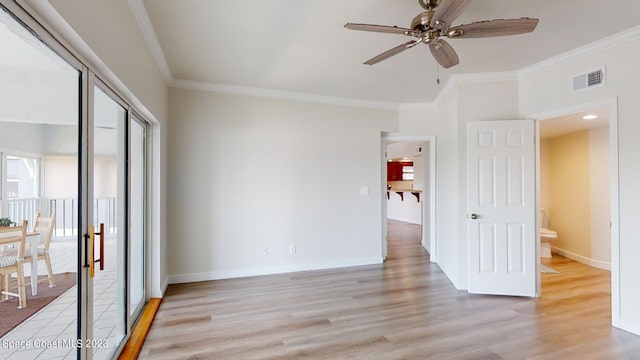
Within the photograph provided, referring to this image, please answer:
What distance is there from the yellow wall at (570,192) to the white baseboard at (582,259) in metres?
0.05

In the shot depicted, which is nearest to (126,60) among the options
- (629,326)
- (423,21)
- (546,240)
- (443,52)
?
(423,21)

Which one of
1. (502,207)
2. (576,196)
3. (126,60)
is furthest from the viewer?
(576,196)

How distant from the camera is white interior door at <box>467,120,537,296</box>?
3311 mm

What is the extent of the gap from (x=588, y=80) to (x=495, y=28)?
1.82m

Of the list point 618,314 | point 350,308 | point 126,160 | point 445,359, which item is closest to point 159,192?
point 126,160

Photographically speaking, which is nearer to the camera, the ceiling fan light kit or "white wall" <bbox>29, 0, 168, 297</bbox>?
"white wall" <bbox>29, 0, 168, 297</bbox>

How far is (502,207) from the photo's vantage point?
132 inches

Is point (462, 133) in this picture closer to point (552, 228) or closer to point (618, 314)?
point (618, 314)

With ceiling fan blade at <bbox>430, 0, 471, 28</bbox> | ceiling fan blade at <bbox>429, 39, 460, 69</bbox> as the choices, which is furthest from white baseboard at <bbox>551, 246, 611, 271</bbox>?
ceiling fan blade at <bbox>430, 0, 471, 28</bbox>

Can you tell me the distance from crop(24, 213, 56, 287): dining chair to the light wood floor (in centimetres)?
117

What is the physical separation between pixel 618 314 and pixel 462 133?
220cm

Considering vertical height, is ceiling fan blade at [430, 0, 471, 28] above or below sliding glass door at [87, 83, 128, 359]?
above

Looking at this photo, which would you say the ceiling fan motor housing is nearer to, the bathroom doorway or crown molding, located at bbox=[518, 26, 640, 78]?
crown molding, located at bbox=[518, 26, 640, 78]

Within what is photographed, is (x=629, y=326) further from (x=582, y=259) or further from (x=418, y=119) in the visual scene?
(x=418, y=119)
